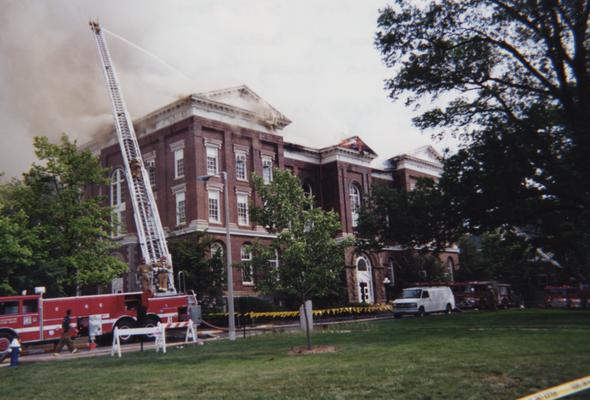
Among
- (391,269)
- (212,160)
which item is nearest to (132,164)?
(212,160)

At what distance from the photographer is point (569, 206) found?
2712 cm

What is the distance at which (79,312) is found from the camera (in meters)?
26.7

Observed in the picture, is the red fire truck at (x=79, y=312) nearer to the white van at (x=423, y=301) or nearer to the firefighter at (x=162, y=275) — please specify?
the firefighter at (x=162, y=275)

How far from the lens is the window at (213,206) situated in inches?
1791

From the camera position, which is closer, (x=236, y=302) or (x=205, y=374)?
(x=205, y=374)

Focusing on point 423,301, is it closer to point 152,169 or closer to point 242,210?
point 242,210

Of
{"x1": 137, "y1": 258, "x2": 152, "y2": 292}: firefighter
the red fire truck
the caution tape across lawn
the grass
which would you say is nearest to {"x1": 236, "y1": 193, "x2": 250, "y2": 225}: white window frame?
the caution tape across lawn

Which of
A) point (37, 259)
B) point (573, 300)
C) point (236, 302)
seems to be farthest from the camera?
point (573, 300)

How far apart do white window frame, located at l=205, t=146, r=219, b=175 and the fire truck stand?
813 cm

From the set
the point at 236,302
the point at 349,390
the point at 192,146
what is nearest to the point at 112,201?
the point at 192,146

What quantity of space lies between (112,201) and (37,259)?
22.1m

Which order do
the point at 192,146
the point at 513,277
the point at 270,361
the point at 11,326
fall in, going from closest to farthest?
the point at 270,361 → the point at 11,326 → the point at 192,146 → the point at 513,277

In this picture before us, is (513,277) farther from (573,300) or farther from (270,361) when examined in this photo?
(270,361)

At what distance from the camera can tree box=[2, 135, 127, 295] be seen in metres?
30.3
